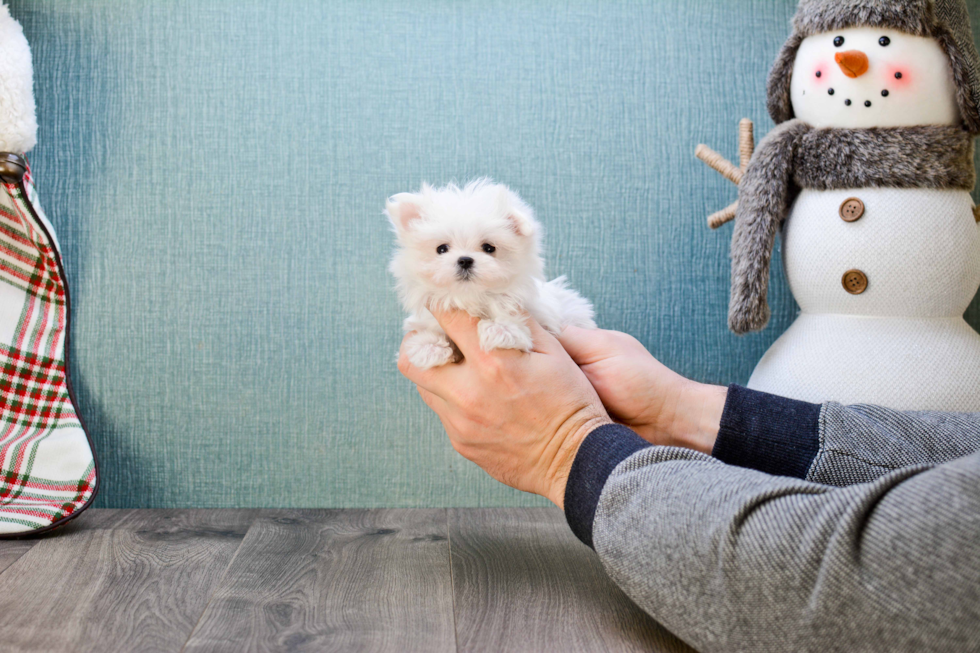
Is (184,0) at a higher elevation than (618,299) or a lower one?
higher

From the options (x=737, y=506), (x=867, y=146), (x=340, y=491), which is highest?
(x=867, y=146)

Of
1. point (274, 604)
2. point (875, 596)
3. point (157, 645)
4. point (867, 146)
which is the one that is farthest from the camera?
point (867, 146)

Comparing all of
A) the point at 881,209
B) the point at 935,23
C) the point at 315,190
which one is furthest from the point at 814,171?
the point at 315,190

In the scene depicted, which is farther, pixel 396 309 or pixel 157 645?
pixel 396 309

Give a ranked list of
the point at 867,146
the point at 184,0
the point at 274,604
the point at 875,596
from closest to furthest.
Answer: the point at 875,596 → the point at 274,604 → the point at 867,146 → the point at 184,0

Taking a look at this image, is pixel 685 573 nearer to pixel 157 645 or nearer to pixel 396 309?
pixel 157 645

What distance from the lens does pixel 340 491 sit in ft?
4.51

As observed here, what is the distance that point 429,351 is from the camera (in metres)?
1.04

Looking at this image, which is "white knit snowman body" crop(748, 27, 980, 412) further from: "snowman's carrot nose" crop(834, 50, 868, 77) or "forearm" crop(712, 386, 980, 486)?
"forearm" crop(712, 386, 980, 486)

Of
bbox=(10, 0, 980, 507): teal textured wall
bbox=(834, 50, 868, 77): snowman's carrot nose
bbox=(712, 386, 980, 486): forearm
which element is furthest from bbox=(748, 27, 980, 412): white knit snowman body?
bbox=(10, 0, 980, 507): teal textured wall

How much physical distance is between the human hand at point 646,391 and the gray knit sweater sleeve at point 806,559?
367 millimetres

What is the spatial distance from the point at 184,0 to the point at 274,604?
1107 mm

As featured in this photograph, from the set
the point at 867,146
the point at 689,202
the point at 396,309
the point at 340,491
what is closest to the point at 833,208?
the point at 867,146

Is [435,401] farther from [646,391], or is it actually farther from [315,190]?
[315,190]
